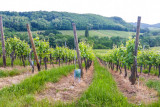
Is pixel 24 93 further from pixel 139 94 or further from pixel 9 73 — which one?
pixel 9 73

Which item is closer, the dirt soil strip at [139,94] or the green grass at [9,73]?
the dirt soil strip at [139,94]

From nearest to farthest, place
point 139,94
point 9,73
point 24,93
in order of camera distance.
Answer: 1. point 24,93
2. point 139,94
3. point 9,73

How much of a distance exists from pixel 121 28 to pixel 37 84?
93.9 m

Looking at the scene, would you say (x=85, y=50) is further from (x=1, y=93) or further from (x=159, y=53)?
(x=1, y=93)

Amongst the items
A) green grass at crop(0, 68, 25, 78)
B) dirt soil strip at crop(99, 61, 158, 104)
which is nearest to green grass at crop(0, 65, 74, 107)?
dirt soil strip at crop(99, 61, 158, 104)

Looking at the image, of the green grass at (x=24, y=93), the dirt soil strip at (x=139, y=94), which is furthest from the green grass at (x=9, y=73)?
the dirt soil strip at (x=139, y=94)

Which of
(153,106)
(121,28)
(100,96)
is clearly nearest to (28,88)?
(100,96)

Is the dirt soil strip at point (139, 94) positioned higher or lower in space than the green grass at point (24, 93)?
lower

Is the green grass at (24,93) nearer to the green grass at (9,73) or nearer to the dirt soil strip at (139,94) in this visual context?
the dirt soil strip at (139,94)

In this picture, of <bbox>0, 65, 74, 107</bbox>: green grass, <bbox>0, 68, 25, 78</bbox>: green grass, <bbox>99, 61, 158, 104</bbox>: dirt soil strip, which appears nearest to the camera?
<bbox>0, 65, 74, 107</bbox>: green grass

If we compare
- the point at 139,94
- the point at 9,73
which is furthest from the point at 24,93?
the point at 9,73

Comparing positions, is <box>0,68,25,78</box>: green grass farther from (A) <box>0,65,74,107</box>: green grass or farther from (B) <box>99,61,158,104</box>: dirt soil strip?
(B) <box>99,61,158,104</box>: dirt soil strip

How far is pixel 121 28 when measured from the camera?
300 ft

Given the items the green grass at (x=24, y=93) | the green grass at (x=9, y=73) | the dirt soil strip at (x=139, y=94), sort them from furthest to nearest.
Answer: the green grass at (x=9, y=73), the dirt soil strip at (x=139, y=94), the green grass at (x=24, y=93)
